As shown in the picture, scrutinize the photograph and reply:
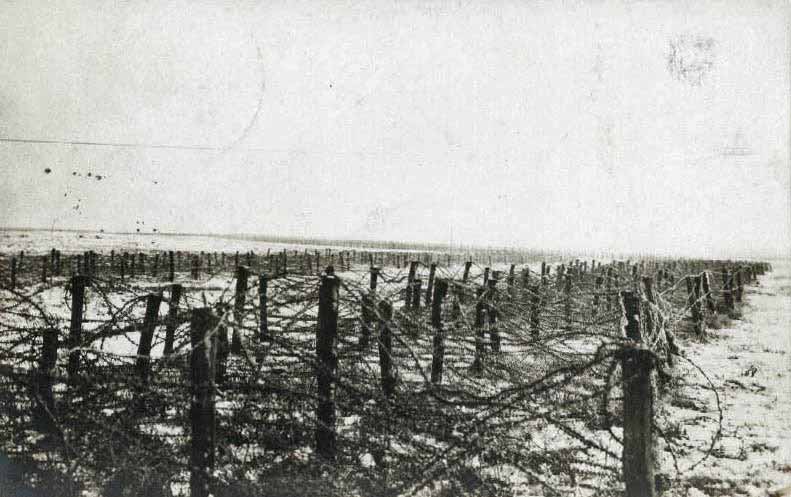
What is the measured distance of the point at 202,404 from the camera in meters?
3.19

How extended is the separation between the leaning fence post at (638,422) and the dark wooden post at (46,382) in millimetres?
3766

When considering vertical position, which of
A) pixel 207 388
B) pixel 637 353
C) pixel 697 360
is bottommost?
pixel 697 360

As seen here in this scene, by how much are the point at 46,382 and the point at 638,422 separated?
4262 mm

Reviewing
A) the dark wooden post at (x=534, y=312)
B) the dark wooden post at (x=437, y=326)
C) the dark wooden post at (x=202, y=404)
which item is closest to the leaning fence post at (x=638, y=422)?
the dark wooden post at (x=534, y=312)

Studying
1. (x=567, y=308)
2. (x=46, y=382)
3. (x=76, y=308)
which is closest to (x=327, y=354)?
(x=46, y=382)

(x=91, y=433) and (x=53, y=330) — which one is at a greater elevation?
(x=53, y=330)

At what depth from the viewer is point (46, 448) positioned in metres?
4.40

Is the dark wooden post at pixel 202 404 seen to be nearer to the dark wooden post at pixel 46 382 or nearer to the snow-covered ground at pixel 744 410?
the dark wooden post at pixel 46 382

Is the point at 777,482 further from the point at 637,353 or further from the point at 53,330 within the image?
the point at 53,330

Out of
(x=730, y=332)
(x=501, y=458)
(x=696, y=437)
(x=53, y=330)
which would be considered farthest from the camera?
(x=730, y=332)

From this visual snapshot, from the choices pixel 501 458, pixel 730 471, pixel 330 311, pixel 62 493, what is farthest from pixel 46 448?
pixel 730 471

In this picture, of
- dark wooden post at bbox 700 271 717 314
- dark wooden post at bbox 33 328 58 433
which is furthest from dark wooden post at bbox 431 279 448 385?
dark wooden post at bbox 700 271 717 314

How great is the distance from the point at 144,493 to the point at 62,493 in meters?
0.61

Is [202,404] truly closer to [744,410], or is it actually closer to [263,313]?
[263,313]
